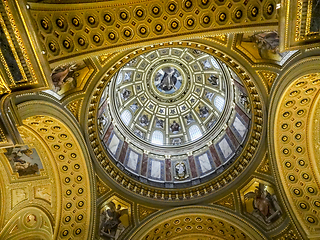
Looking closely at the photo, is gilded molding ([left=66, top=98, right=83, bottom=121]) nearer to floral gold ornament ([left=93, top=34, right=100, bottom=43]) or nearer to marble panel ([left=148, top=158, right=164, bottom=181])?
floral gold ornament ([left=93, top=34, right=100, bottom=43])

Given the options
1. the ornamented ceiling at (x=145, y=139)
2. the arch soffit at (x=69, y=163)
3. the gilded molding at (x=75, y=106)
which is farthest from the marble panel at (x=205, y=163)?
the gilded molding at (x=75, y=106)

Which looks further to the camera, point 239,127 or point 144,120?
point 144,120

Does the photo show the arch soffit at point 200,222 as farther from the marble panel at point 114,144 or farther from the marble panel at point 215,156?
the marble panel at point 114,144

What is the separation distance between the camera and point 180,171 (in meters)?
18.5

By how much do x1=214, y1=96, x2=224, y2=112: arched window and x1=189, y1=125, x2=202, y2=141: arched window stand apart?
2.33 m

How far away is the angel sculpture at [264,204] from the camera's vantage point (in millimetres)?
14188

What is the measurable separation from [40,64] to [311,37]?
25.4ft

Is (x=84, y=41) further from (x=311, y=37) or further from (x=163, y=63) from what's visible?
(x=163, y=63)

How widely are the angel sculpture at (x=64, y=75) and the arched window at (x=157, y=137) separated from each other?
34.2 ft

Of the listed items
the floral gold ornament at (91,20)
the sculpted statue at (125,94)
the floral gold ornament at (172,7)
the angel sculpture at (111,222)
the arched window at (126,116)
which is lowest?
the angel sculpture at (111,222)

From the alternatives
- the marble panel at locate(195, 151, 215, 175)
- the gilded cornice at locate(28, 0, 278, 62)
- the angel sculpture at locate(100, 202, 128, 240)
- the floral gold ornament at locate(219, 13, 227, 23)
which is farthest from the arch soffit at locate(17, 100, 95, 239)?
the marble panel at locate(195, 151, 215, 175)

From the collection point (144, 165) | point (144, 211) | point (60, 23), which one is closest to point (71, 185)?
point (144, 211)

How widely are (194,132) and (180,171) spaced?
397cm

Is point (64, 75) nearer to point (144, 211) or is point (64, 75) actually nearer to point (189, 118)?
point (144, 211)
